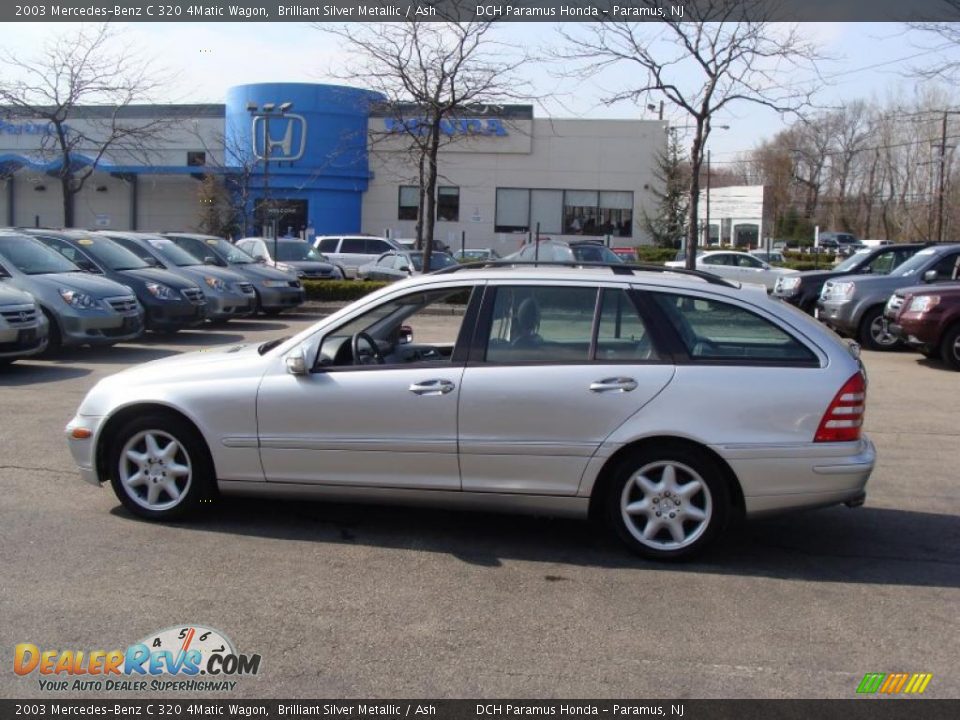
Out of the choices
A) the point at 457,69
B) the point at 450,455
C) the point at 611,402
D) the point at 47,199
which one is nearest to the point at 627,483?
the point at 611,402

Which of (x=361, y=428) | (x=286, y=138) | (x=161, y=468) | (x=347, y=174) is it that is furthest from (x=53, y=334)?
(x=347, y=174)

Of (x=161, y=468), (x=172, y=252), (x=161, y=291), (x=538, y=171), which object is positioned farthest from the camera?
(x=538, y=171)

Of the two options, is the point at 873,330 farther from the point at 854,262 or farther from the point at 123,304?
the point at 123,304

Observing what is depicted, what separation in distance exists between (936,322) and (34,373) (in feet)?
38.5

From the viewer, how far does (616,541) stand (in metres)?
5.92

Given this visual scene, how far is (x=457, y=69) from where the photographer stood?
20.7 meters

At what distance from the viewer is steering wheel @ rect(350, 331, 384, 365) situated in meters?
6.14

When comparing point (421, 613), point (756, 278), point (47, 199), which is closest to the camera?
point (421, 613)

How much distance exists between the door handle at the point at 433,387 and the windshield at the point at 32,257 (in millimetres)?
9681

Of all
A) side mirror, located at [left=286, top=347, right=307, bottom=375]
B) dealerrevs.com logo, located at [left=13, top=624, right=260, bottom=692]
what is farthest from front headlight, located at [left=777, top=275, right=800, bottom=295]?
dealerrevs.com logo, located at [left=13, top=624, right=260, bottom=692]

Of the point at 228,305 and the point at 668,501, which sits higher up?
the point at 228,305

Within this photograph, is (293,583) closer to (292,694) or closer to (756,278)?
(292,694)

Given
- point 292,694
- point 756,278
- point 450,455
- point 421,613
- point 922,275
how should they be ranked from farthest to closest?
1. point 756,278
2. point 922,275
3. point 450,455
4. point 421,613
5. point 292,694

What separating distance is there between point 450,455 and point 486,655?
149 centimetres
